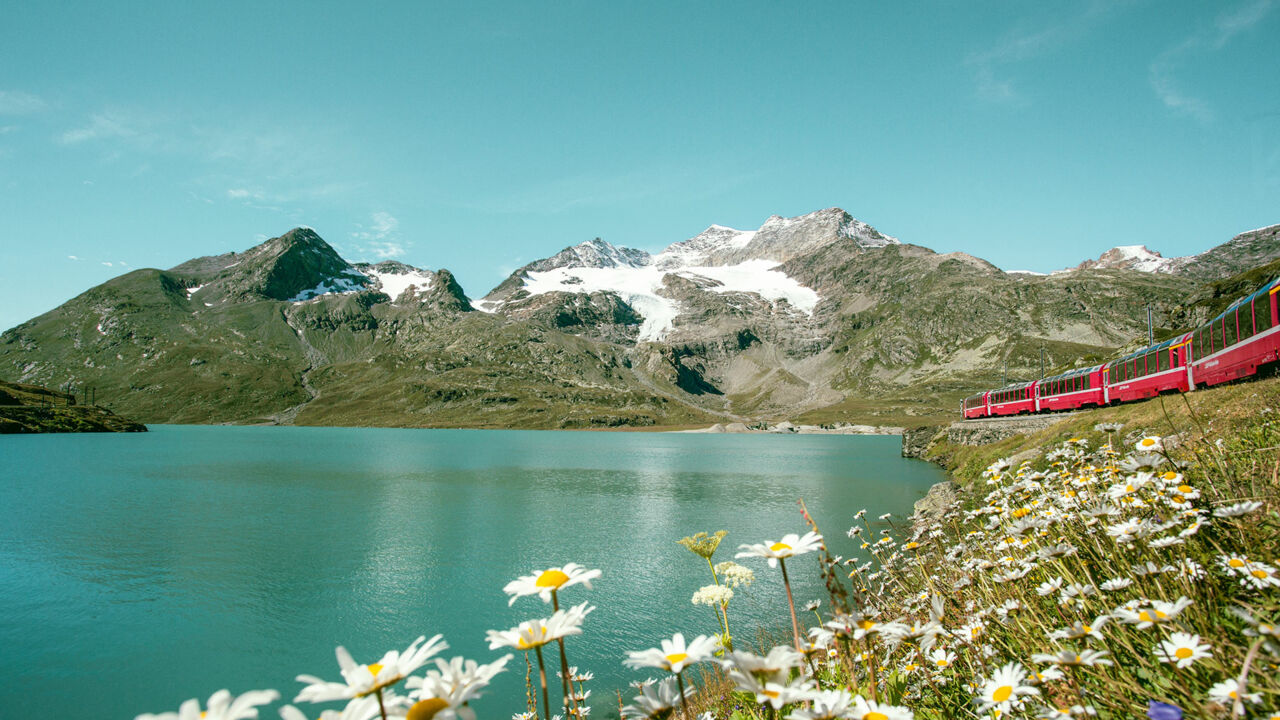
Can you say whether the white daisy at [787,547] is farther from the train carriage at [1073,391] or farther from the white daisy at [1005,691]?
the train carriage at [1073,391]

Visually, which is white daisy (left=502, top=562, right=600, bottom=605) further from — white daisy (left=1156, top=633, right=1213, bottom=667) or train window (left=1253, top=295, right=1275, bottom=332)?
train window (left=1253, top=295, right=1275, bottom=332)

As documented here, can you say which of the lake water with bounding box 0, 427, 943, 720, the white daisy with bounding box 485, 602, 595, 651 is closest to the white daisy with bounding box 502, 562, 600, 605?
the white daisy with bounding box 485, 602, 595, 651

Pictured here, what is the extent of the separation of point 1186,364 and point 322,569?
151 ft

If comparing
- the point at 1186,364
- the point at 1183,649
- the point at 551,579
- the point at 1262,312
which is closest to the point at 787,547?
the point at 551,579

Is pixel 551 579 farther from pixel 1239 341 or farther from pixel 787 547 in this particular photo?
pixel 1239 341

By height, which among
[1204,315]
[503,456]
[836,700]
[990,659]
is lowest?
[503,456]

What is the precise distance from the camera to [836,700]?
7.73 ft

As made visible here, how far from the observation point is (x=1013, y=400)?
64562 millimetres

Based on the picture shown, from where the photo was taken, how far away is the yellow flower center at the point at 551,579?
2.95 meters

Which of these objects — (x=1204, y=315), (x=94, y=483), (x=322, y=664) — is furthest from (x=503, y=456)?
(x=1204, y=315)

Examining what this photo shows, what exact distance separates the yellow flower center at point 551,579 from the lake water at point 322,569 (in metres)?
12.5

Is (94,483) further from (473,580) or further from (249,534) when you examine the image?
(473,580)

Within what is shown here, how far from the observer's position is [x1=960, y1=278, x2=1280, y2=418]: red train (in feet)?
69.6

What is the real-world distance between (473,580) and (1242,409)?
24.8 meters
